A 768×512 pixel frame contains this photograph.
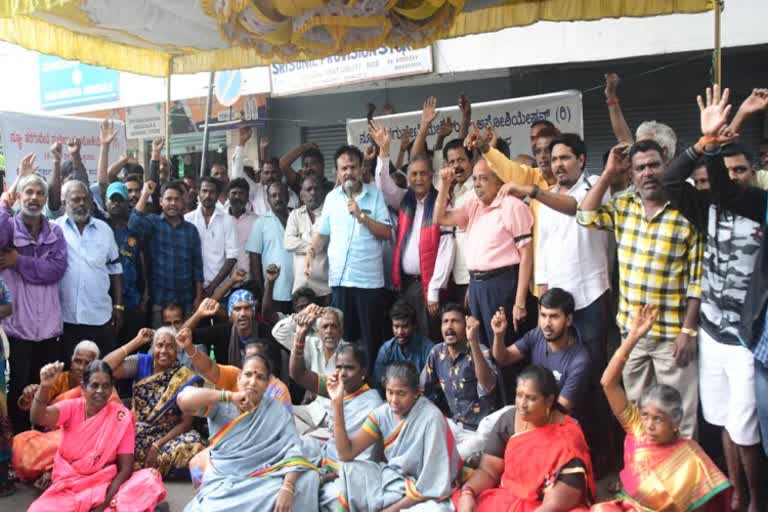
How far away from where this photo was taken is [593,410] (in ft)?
14.5

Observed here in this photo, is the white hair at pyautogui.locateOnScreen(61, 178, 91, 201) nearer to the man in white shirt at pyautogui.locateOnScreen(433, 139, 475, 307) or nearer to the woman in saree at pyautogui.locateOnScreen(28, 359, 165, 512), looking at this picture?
the woman in saree at pyautogui.locateOnScreen(28, 359, 165, 512)

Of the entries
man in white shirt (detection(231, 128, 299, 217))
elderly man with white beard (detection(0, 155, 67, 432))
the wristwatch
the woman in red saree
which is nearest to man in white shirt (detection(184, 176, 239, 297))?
man in white shirt (detection(231, 128, 299, 217))

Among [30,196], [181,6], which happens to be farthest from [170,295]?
[181,6]

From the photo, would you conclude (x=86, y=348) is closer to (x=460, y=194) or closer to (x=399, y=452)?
(x=399, y=452)

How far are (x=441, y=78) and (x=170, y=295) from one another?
18.7ft

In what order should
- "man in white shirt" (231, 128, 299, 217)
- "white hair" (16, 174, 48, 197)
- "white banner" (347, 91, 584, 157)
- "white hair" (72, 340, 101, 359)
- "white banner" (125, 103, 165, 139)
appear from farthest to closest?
"white banner" (125, 103, 165, 139)
"man in white shirt" (231, 128, 299, 217)
"white banner" (347, 91, 584, 157)
"white hair" (16, 174, 48, 197)
"white hair" (72, 340, 101, 359)

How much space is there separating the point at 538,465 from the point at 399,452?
0.73m

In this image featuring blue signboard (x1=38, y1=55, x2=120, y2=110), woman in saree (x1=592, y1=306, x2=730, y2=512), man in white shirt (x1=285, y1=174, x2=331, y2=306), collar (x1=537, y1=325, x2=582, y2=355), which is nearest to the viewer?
woman in saree (x1=592, y1=306, x2=730, y2=512)

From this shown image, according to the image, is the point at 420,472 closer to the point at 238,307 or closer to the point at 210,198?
the point at 238,307

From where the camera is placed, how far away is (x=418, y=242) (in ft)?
17.4

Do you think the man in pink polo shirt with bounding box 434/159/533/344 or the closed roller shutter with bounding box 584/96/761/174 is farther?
the closed roller shutter with bounding box 584/96/761/174

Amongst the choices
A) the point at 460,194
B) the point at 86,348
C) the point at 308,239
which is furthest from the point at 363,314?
the point at 86,348

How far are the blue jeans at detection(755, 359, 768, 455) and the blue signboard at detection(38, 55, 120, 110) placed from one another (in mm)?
11339

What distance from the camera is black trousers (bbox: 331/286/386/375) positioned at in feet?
17.6
